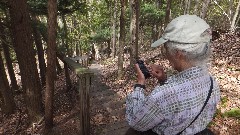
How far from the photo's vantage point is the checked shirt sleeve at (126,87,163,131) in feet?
6.72

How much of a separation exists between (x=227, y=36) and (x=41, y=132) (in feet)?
33.7

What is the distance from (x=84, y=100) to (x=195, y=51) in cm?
450

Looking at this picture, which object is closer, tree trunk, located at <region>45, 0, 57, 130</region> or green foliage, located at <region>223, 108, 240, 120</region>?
tree trunk, located at <region>45, 0, 57, 130</region>

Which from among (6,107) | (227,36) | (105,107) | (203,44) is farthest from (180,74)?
(227,36)

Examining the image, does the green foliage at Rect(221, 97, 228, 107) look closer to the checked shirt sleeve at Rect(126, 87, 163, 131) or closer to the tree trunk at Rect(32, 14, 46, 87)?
the checked shirt sleeve at Rect(126, 87, 163, 131)

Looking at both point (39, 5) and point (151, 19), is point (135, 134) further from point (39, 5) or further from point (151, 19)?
point (151, 19)

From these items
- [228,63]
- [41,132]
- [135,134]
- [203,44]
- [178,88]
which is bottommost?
[41,132]

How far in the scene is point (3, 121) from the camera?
36.1 ft

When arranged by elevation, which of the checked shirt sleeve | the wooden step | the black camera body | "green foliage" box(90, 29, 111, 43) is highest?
the black camera body

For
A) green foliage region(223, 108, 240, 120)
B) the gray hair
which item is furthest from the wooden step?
the gray hair

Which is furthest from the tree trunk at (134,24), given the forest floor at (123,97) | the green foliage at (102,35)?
the green foliage at (102,35)

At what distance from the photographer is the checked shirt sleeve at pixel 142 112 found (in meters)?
2.05

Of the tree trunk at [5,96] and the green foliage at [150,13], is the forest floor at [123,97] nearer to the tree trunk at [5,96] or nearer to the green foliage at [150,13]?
the tree trunk at [5,96]

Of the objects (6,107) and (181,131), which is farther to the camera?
(6,107)
